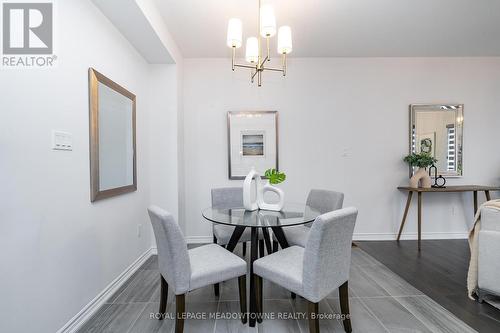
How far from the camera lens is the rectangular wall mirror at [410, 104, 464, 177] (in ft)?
10.5

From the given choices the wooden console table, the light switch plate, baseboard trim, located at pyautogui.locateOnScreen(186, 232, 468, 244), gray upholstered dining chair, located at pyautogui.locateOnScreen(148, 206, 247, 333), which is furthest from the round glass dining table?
the wooden console table

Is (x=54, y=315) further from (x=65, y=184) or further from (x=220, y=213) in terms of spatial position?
(x=220, y=213)

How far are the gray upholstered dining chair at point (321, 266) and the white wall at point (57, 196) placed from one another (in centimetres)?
128

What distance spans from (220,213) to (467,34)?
137 inches

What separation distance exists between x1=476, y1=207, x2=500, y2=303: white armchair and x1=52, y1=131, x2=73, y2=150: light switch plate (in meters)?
3.08

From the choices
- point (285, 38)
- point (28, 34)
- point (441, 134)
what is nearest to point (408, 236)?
point (441, 134)

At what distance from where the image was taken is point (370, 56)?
3186mm

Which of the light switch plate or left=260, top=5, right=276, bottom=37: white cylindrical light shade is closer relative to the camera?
the light switch plate

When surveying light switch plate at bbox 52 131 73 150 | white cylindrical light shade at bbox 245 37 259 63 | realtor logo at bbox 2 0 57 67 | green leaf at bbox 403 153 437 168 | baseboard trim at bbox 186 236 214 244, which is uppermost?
white cylindrical light shade at bbox 245 37 259 63

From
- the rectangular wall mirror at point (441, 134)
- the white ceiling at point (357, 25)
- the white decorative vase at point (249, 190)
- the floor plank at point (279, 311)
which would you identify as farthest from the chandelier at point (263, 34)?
the rectangular wall mirror at point (441, 134)

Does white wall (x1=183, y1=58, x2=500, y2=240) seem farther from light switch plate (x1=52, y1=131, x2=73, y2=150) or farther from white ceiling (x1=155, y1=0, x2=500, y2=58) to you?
light switch plate (x1=52, y1=131, x2=73, y2=150)

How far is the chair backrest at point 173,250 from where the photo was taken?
1.33 metres

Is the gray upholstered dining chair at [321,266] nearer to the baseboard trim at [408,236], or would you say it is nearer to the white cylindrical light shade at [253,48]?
the white cylindrical light shade at [253,48]

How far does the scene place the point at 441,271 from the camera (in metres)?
2.35
